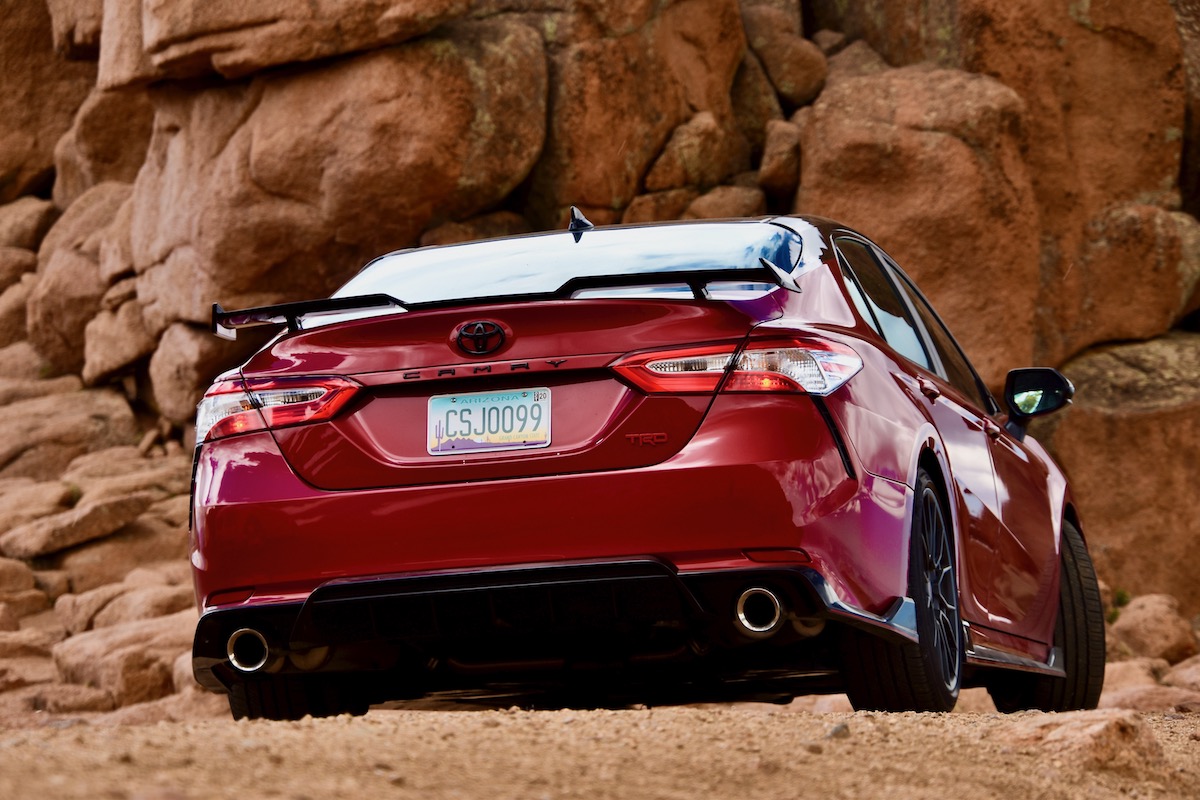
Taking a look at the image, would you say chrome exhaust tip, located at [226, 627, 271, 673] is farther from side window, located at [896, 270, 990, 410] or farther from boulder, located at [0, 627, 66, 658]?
boulder, located at [0, 627, 66, 658]

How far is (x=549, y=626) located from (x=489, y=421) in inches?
20.6

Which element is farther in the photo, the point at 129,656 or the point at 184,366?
the point at 184,366

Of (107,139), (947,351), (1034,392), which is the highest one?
(947,351)

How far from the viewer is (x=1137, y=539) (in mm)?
16844

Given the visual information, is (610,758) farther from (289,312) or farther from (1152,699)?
(1152,699)

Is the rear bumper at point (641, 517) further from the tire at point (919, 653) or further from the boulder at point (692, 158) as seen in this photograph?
the boulder at point (692, 158)

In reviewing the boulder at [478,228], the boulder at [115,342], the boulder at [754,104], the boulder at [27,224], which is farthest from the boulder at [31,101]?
the boulder at [754,104]

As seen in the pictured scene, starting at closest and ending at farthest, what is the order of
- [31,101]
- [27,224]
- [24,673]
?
[24,673] → [27,224] → [31,101]

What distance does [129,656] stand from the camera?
12.2m

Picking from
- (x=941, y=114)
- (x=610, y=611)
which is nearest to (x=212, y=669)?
(x=610, y=611)

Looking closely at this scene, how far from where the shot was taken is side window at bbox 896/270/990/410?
607 cm

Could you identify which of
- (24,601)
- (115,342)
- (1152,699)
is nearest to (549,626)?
(1152,699)

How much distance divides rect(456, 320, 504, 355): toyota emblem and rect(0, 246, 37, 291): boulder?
17.5m

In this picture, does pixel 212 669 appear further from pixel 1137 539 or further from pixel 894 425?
pixel 1137 539
